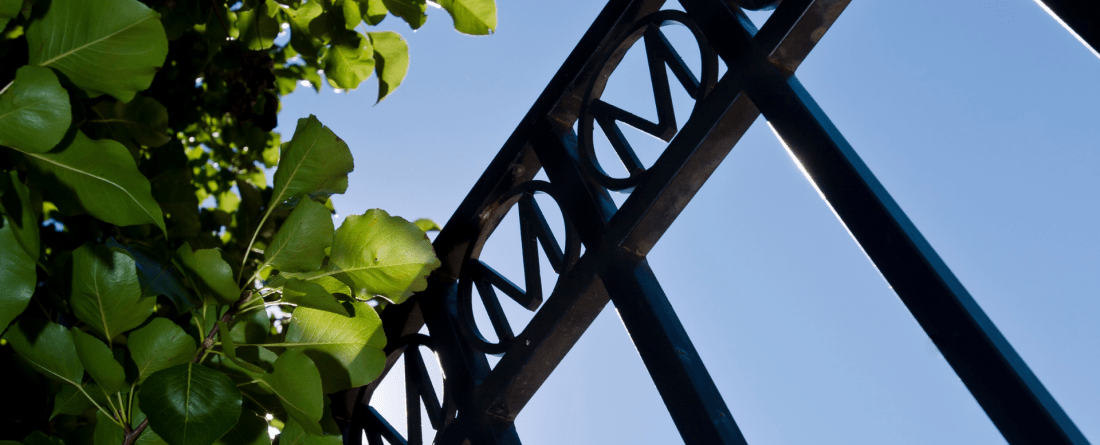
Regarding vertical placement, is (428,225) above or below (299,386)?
above

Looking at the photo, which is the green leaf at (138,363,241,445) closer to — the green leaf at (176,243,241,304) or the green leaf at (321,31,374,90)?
the green leaf at (176,243,241,304)

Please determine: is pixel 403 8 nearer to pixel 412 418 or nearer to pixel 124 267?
pixel 124 267

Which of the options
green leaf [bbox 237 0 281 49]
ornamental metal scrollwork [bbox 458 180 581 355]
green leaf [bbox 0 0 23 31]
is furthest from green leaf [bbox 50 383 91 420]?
green leaf [bbox 237 0 281 49]

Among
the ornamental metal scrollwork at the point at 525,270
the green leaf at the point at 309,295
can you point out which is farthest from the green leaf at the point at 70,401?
the ornamental metal scrollwork at the point at 525,270

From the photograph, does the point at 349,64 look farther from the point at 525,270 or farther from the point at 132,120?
the point at 525,270

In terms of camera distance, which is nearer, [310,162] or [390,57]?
[310,162]

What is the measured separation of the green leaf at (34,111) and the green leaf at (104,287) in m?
0.14

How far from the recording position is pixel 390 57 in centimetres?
93

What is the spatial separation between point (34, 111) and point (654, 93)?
0.60m

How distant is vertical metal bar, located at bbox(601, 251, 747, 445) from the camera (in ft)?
1.92

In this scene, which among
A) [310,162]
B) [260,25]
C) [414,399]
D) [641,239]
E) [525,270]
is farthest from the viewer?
[260,25]

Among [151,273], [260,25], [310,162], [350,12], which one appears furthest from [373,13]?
[151,273]

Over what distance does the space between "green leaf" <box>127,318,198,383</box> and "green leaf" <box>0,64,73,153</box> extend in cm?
17

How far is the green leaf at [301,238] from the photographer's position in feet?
1.72
